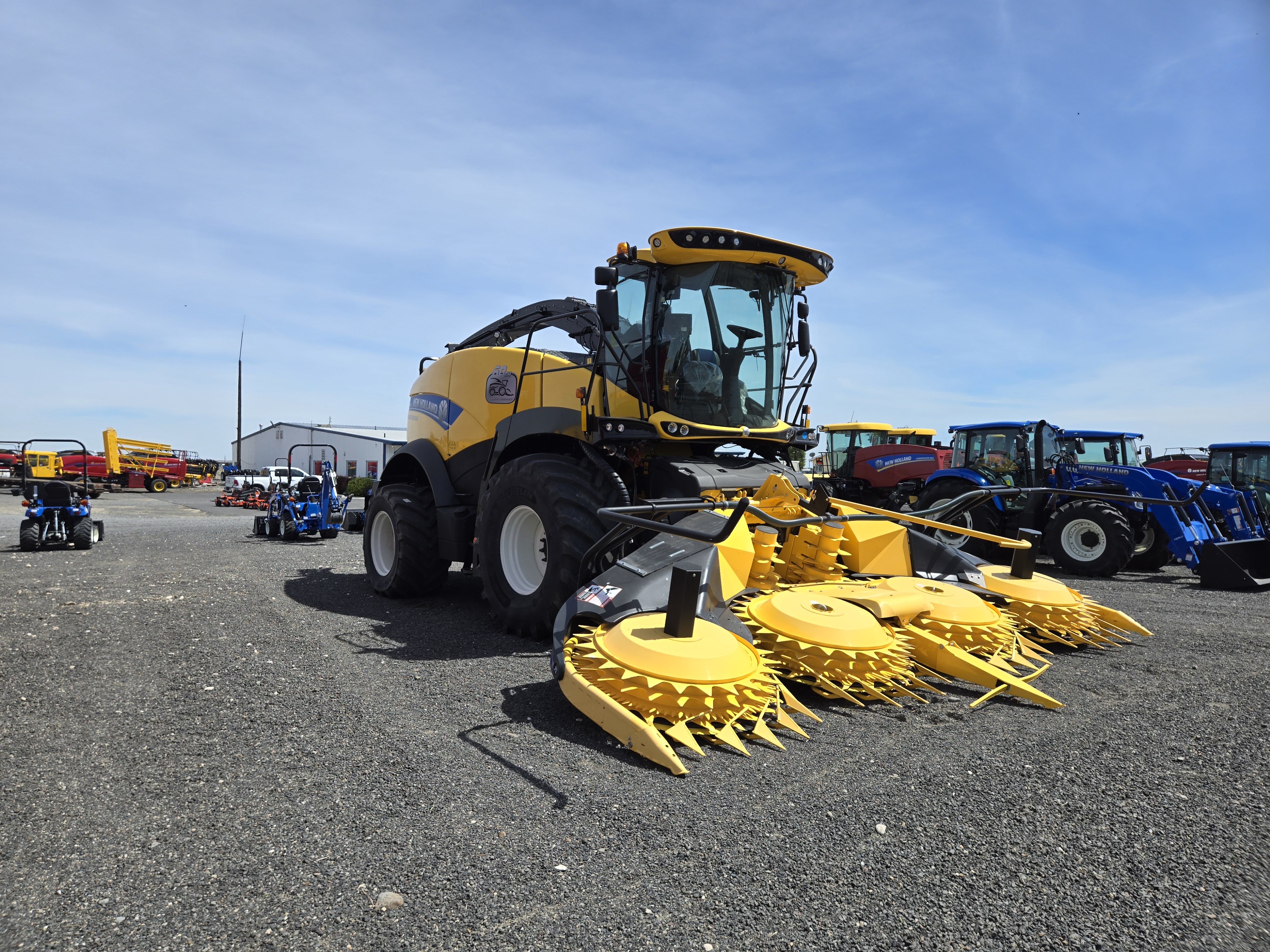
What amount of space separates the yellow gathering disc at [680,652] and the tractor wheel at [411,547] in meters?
3.70

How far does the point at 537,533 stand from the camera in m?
5.46

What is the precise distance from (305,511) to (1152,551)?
13647 mm

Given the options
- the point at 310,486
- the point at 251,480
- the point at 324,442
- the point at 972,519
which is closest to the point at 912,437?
the point at 972,519

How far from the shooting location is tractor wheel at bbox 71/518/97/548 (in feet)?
37.2

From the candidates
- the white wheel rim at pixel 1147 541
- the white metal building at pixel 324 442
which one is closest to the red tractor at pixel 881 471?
the white wheel rim at pixel 1147 541

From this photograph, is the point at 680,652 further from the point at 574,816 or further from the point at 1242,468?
the point at 1242,468

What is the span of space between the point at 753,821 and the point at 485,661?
2.44 meters

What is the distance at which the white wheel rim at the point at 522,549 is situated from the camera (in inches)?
213

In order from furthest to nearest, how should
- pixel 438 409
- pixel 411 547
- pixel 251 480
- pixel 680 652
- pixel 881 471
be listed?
pixel 251 480, pixel 881 471, pixel 438 409, pixel 411 547, pixel 680 652

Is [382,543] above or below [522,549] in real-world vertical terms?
below

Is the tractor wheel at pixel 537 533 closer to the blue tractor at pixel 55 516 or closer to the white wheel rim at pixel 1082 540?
the white wheel rim at pixel 1082 540

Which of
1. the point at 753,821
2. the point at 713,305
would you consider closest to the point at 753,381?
the point at 713,305

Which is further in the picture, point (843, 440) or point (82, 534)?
point (843, 440)

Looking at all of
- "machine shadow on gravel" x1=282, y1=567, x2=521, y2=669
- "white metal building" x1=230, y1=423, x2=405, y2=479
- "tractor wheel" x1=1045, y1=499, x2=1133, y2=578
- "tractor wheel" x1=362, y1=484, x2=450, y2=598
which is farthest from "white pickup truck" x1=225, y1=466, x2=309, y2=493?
"tractor wheel" x1=1045, y1=499, x2=1133, y2=578
